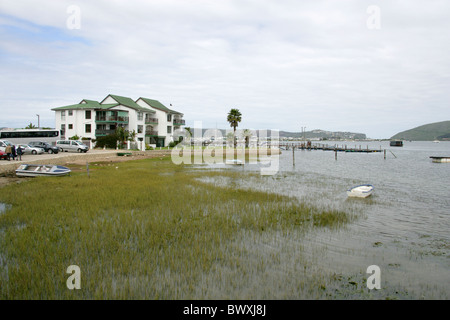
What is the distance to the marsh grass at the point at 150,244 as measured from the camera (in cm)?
775

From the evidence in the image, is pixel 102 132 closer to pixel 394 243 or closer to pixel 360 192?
pixel 360 192

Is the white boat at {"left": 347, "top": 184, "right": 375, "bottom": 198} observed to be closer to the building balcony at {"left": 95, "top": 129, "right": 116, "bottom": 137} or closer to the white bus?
the white bus

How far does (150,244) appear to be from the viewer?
10742mm

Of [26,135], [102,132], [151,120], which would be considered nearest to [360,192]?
[26,135]

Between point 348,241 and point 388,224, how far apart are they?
447 cm

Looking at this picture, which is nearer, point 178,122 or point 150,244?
point 150,244

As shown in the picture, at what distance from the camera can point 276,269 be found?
9.33 m

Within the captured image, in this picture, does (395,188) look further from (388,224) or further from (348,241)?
(348,241)

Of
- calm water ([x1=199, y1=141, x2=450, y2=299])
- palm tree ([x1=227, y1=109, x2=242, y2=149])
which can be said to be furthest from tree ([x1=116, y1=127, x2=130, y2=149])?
calm water ([x1=199, y1=141, x2=450, y2=299])

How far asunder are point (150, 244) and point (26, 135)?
5487 centimetres

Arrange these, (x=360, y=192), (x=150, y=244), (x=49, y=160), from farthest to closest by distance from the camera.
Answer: (x=49, y=160) < (x=360, y=192) < (x=150, y=244)

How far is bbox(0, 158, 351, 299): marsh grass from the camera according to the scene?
7.75m
